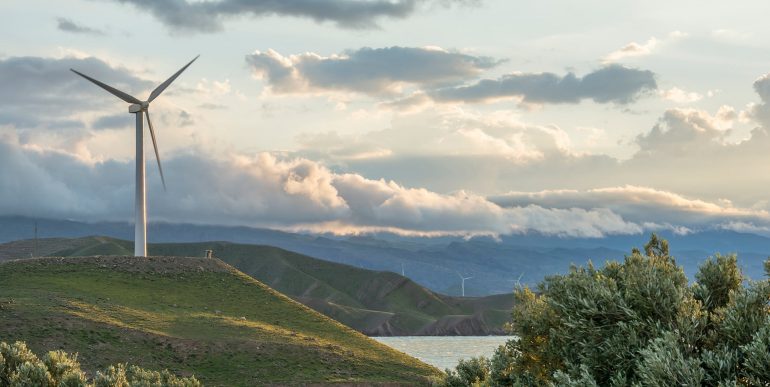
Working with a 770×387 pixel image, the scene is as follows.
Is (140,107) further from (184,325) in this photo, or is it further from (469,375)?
(469,375)

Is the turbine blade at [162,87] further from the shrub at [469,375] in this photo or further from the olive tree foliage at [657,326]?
the olive tree foliage at [657,326]

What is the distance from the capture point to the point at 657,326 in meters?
27.7

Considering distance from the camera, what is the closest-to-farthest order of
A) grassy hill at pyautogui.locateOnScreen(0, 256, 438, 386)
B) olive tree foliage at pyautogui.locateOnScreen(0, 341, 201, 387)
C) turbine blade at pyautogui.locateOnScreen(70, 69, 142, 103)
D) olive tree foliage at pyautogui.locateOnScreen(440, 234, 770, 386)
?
olive tree foliage at pyautogui.locateOnScreen(440, 234, 770, 386) < olive tree foliage at pyautogui.locateOnScreen(0, 341, 201, 387) < grassy hill at pyautogui.locateOnScreen(0, 256, 438, 386) < turbine blade at pyautogui.locateOnScreen(70, 69, 142, 103)

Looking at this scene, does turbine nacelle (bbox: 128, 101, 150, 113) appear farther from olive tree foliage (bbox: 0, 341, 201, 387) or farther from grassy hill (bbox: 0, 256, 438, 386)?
olive tree foliage (bbox: 0, 341, 201, 387)

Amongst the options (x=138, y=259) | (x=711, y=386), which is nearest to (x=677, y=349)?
(x=711, y=386)

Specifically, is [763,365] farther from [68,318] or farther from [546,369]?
[68,318]

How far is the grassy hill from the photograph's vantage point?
120 metres

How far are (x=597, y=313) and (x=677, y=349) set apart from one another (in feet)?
13.5

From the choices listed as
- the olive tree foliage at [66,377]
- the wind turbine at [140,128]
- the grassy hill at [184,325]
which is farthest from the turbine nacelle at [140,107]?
the olive tree foliage at [66,377]

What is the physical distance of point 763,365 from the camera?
25.2 metres

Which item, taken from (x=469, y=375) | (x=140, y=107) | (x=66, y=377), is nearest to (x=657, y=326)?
(x=469, y=375)

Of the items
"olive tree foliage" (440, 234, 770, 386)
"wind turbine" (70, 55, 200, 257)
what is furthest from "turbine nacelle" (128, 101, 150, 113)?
"olive tree foliage" (440, 234, 770, 386)

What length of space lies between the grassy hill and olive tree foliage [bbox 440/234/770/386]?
9104 centimetres

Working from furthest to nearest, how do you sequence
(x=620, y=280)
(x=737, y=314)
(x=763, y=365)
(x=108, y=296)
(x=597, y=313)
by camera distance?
(x=108, y=296) < (x=620, y=280) < (x=597, y=313) < (x=737, y=314) < (x=763, y=365)
